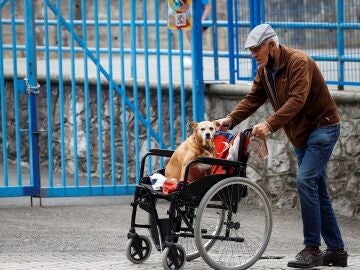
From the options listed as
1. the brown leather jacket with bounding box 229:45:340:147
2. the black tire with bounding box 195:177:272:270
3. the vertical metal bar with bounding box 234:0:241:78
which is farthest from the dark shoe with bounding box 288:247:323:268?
the vertical metal bar with bounding box 234:0:241:78

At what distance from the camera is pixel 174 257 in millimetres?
7727

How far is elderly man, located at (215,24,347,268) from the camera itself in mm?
7789

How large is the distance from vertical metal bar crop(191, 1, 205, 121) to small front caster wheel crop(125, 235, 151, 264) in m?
3.54

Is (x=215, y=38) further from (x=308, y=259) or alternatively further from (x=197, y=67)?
(x=308, y=259)

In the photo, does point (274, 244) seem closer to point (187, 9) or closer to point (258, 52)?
point (258, 52)

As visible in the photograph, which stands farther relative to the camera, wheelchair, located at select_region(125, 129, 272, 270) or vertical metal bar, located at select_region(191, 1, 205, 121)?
vertical metal bar, located at select_region(191, 1, 205, 121)

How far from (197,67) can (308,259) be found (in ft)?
13.3

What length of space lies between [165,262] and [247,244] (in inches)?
34.6

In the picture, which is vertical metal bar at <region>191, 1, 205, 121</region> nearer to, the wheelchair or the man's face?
the wheelchair

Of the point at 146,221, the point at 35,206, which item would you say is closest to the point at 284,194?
the point at 146,221

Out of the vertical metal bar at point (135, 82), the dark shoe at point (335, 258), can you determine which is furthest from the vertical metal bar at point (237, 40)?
the dark shoe at point (335, 258)

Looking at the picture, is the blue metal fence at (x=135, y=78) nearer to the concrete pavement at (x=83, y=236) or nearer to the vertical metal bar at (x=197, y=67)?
the vertical metal bar at (x=197, y=67)

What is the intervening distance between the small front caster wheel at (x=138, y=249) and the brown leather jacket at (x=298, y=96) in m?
1.21

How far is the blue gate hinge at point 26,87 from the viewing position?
1109 centimetres
